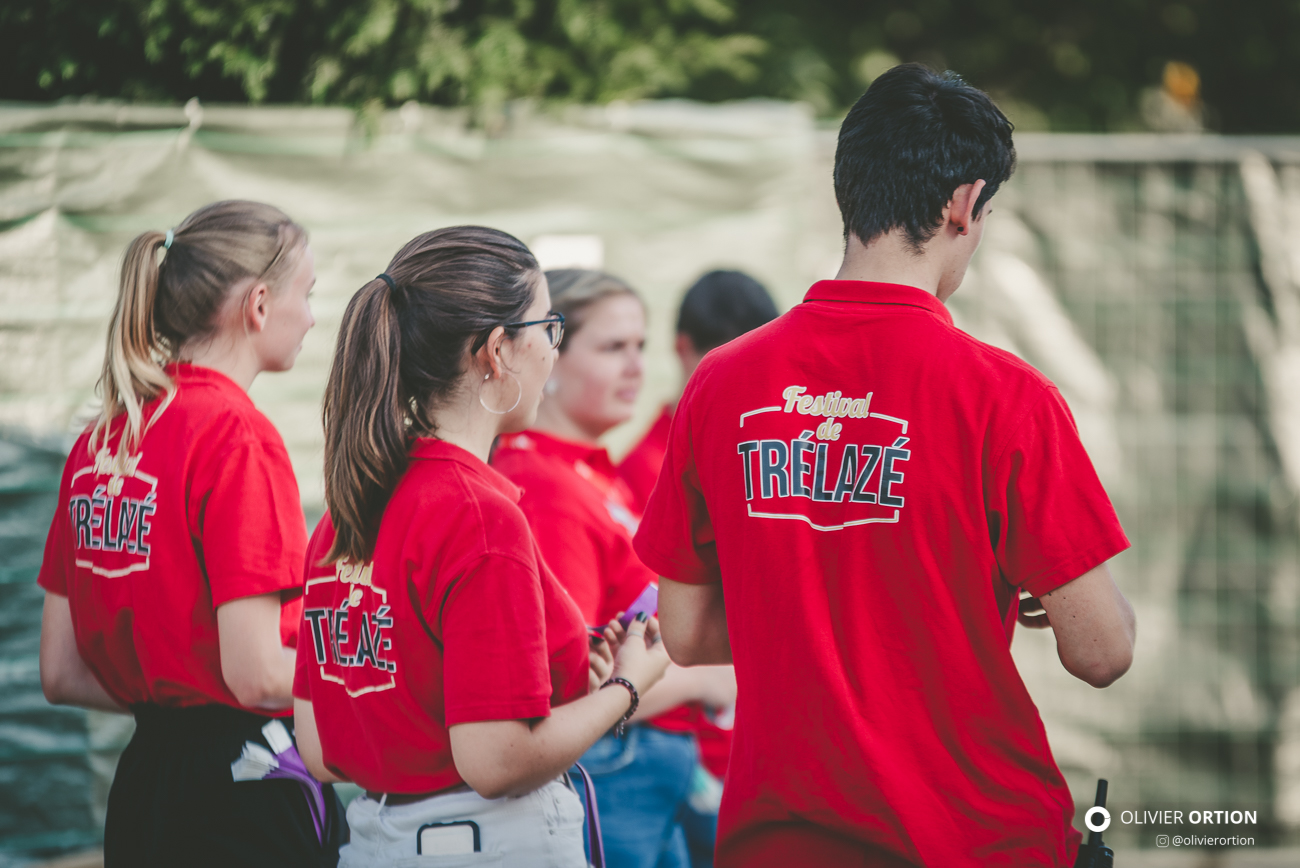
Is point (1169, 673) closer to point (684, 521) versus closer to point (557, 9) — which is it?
point (684, 521)

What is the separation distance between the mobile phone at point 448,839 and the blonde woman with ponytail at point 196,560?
1.68 ft

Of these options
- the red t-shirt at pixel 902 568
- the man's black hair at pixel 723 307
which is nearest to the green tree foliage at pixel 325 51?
the man's black hair at pixel 723 307

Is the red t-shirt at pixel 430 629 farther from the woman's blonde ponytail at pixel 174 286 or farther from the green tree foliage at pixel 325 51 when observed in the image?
the green tree foliage at pixel 325 51

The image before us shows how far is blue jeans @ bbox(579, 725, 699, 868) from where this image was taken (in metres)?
2.65

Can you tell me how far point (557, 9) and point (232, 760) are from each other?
3.31 m

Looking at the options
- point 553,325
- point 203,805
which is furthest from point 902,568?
point 203,805

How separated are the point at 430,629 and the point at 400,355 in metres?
0.50

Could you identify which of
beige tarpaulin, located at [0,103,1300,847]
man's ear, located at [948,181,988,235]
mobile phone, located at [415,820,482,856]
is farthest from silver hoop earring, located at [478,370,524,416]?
beige tarpaulin, located at [0,103,1300,847]

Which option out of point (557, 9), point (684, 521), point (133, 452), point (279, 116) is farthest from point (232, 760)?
point (557, 9)

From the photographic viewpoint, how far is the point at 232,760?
2.22m

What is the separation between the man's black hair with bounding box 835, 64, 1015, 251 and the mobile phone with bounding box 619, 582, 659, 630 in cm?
92

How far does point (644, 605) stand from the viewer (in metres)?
2.33

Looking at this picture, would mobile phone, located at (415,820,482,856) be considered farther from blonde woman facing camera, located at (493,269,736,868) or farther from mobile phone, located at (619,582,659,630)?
blonde woman facing camera, located at (493,269,736,868)

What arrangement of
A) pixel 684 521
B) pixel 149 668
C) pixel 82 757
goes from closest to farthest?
pixel 684 521, pixel 149 668, pixel 82 757
